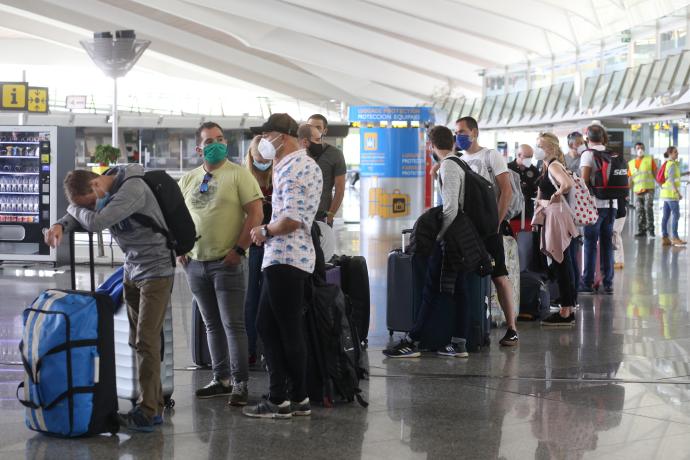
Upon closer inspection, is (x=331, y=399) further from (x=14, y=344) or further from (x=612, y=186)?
(x=612, y=186)

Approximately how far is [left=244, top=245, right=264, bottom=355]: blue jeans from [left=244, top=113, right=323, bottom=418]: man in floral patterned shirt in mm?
1244

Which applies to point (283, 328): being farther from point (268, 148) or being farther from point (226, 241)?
point (268, 148)

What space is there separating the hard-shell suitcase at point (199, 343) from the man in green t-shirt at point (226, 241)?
84cm

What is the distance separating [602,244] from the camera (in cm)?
1091

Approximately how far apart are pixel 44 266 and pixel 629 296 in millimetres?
7999

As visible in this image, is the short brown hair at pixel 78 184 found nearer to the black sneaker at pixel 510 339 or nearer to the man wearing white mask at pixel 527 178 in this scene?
the black sneaker at pixel 510 339

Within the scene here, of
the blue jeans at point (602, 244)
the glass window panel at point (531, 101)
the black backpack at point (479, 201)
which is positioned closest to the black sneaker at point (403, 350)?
the black backpack at point (479, 201)

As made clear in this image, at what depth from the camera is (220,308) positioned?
5742 millimetres

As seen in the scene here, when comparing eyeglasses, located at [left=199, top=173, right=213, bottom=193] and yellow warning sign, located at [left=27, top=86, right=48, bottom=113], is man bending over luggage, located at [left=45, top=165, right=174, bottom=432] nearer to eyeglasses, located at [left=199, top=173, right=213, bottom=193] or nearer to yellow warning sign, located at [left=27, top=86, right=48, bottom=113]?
eyeglasses, located at [left=199, top=173, right=213, bottom=193]

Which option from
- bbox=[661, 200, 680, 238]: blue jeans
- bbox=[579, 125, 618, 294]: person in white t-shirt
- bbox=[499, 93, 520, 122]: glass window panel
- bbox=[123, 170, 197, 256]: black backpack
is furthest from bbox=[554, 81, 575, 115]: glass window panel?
bbox=[123, 170, 197, 256]: black backpack

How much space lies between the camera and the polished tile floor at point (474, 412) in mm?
4793

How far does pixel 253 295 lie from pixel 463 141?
7.39 ft

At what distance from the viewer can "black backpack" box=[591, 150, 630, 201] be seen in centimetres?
1084

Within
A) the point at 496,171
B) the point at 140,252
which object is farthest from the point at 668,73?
the point at 140,252
